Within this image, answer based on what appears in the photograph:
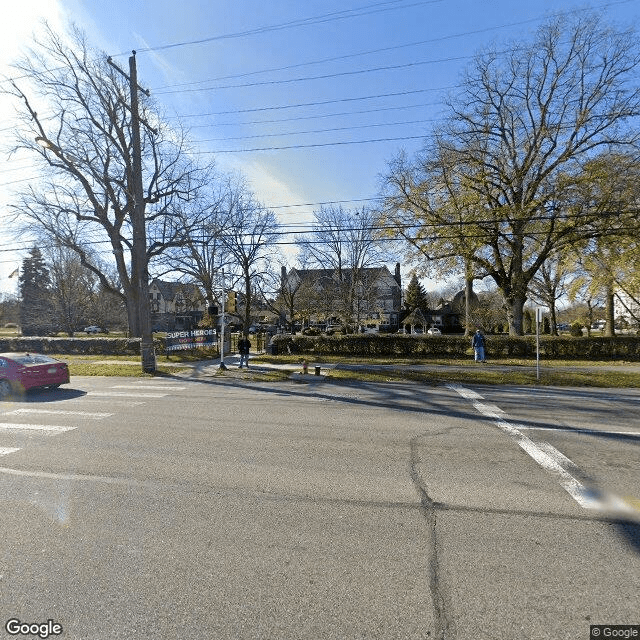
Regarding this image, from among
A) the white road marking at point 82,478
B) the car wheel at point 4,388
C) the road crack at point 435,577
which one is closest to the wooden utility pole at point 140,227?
the car wheel at point 4,388

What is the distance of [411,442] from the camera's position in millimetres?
6668

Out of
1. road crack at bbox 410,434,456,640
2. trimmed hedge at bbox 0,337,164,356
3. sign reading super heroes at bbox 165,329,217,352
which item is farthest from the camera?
trimmed hedge at bbox 0,337,164,356

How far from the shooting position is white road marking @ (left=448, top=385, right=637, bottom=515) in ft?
14.0

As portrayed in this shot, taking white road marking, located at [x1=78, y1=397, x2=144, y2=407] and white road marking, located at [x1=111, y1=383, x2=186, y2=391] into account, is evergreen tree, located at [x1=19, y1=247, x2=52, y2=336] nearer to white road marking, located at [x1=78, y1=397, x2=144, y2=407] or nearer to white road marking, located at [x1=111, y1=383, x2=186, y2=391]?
white road marking, located at [x1=111, y1=383, x2=186, y2=391]

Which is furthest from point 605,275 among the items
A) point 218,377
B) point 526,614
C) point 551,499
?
point 526,614

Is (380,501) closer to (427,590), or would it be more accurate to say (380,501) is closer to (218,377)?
(427,590)

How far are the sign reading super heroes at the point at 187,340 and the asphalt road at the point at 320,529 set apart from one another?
15.8 meters

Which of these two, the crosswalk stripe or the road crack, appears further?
the crosswalk stripe

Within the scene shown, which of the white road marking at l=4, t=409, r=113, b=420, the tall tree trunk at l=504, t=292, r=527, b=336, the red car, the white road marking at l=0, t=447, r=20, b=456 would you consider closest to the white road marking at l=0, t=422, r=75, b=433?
the white road marking at l=4, t=409, r=113, b=420

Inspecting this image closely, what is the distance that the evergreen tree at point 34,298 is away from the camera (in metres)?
52.3

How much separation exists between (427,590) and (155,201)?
2625 cm

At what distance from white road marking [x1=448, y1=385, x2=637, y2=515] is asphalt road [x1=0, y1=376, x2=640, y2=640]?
3 cm

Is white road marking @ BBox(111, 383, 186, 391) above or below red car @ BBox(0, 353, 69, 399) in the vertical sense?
below

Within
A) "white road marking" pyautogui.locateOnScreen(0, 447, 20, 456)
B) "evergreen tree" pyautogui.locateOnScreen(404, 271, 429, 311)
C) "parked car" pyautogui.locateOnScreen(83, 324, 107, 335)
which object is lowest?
"white road marking" pyautogui.locateOnScreen(0, 447, 20, 456)
